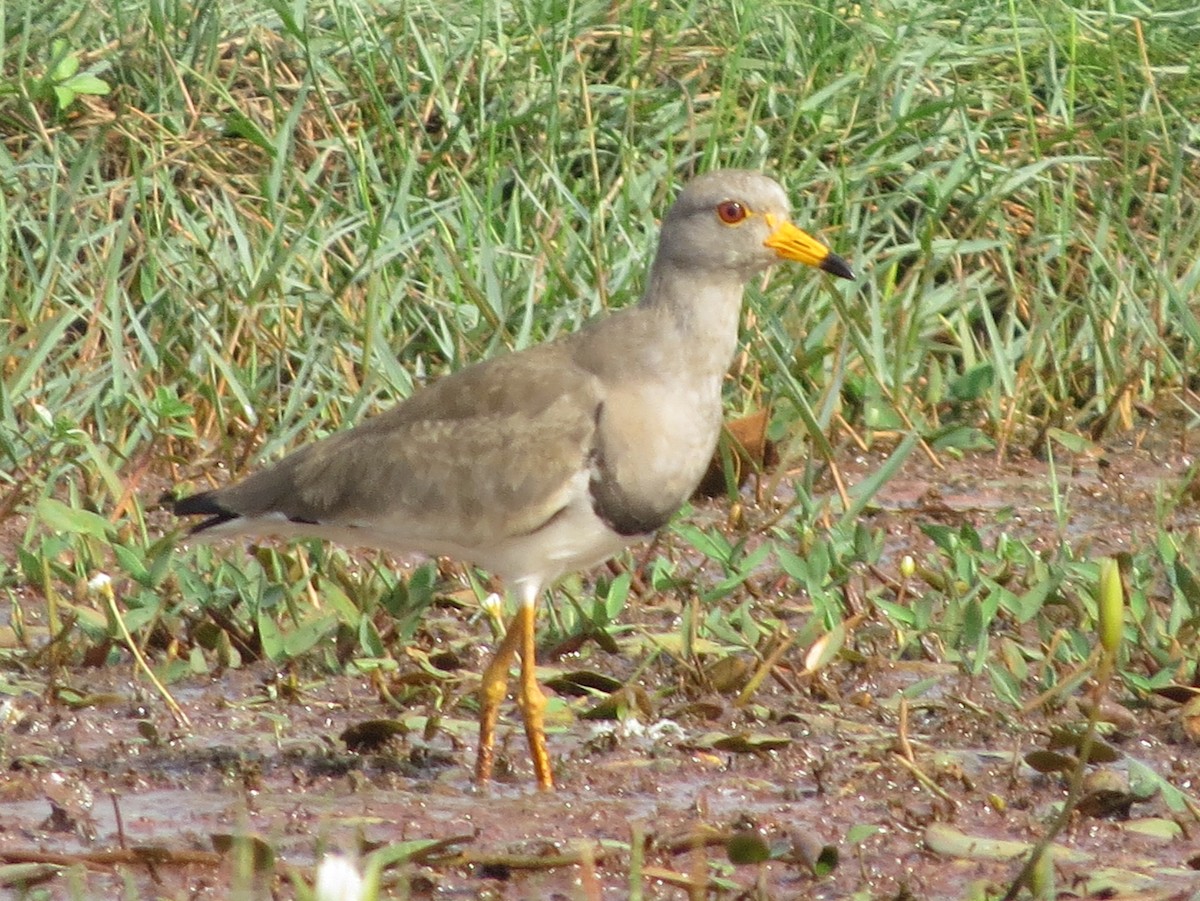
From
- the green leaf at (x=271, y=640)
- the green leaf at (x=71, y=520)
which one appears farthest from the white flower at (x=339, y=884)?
the green leaf at (x=71, y=520)

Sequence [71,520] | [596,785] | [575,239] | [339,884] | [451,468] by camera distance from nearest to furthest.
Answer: [339,884] → [596,785] → [451,468] → [71,520] → [575,239]

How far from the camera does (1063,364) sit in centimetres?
695

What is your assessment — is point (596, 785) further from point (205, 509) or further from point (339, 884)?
point (339, 884)

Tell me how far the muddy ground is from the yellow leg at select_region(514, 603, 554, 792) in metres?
0.06

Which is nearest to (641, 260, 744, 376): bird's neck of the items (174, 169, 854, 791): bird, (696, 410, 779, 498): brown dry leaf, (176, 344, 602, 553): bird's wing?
(174, 169, 854, 791): bird

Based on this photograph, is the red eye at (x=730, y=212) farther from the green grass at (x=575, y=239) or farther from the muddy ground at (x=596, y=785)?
the muddy ground at (x=596, y=785)

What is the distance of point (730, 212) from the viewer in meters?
4.90

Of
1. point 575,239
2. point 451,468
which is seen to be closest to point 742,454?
point 575,239

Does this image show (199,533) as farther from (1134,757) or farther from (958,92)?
(958,92)

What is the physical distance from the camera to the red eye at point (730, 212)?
16.0 feet

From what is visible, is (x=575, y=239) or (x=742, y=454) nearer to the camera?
(x=742, y=454)

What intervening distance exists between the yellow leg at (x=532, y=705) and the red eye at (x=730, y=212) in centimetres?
94

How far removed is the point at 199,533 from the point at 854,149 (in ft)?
11.0

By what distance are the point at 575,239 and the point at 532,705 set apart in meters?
2.43
